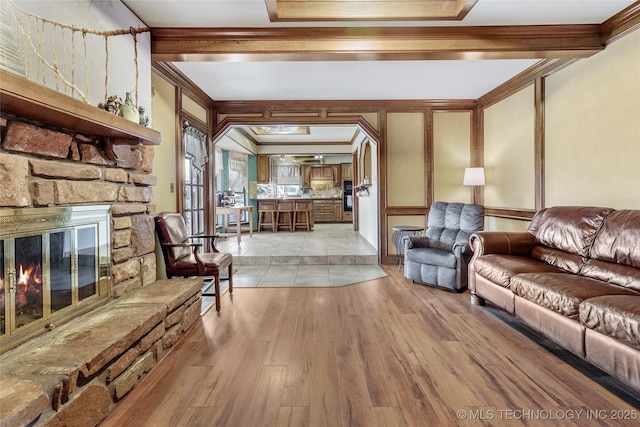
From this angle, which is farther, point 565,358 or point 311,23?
point 311,23

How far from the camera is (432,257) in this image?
3.74 m

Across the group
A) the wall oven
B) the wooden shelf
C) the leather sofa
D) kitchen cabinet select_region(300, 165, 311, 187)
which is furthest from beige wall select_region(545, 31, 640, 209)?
kitchen cabinet select_region(300, 165, 311, 187)

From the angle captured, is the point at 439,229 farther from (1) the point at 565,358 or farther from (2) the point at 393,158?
(1) the point at 565,358

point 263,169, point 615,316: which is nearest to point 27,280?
point 615,316

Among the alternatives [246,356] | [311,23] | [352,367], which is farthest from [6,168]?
[311,23]

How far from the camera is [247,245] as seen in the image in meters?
6.23

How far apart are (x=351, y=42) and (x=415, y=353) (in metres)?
2.71

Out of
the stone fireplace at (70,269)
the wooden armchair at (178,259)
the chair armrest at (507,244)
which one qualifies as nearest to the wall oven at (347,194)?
the chair armrest at (507,244)

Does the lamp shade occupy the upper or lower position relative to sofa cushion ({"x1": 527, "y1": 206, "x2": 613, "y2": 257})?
upper

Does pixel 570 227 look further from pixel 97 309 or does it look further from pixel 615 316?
pixel 97 309

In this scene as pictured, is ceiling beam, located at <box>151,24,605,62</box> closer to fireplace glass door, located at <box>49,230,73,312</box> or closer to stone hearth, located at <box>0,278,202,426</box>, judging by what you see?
fireplace glass door, located at <box>49,230,73,312</box>

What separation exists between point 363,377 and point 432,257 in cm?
218

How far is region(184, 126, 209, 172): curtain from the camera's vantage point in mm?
A: 4172

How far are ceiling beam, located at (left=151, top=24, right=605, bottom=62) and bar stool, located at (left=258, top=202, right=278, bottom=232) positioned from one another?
18.5ft
